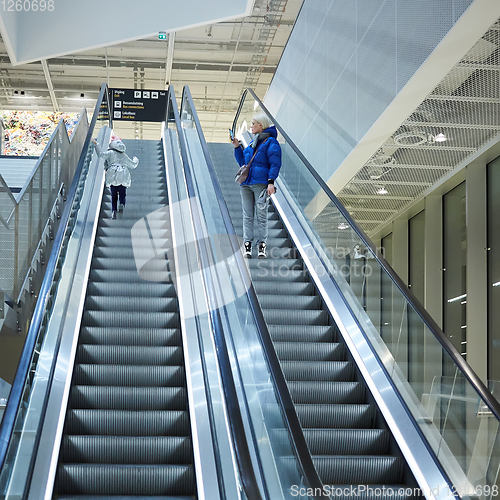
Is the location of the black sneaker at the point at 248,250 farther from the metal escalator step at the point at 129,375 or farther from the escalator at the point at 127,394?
the metal escalator step at the point at 129,375

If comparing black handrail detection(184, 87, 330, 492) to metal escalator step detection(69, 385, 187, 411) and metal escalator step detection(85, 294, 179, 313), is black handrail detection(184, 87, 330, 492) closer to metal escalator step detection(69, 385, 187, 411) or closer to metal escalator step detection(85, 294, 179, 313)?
metal escalator step detection(69, 385, 187, 411)

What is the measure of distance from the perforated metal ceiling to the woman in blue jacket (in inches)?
69.4

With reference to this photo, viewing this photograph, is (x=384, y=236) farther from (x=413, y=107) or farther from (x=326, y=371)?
(x=326, y=371)

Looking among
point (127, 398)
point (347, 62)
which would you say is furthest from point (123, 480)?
point (347, 62)

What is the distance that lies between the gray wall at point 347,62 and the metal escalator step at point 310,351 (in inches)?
120

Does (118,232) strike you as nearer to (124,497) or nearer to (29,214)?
(29,214)

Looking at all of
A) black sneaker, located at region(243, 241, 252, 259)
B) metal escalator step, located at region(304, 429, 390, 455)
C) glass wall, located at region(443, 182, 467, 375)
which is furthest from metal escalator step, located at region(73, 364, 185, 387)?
glass wall, located at region(443, 182, 467, 375)

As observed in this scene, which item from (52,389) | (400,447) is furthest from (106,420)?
(400,447)

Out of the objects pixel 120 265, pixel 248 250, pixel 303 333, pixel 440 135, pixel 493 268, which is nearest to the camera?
pixel 303 333

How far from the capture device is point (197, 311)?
623 centimetres

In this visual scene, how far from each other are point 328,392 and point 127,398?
1744 mm

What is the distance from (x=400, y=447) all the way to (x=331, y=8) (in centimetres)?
745

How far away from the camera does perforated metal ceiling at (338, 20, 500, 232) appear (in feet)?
20.7

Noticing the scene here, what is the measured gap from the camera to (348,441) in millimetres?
4805
